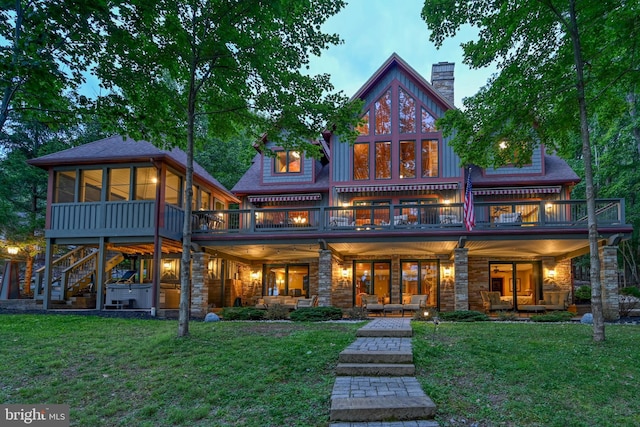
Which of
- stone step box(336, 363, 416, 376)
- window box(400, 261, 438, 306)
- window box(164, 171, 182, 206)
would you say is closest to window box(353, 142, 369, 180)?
window box(400, 261, 438, 306)

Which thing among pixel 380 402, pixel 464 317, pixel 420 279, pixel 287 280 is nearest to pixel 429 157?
pixel 420 279

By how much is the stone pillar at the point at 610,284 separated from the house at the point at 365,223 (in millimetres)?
41

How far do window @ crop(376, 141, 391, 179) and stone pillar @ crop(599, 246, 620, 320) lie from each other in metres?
8.20

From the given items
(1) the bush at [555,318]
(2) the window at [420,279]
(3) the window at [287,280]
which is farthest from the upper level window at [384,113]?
(1) the bush at [555,318]

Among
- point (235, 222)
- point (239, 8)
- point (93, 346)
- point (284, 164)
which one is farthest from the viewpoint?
point (284, 164)

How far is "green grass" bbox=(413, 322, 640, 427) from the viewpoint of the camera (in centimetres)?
A: 475

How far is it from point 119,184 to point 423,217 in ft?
39.4

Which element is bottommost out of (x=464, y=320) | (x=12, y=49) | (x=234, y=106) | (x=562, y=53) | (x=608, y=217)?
(x=464, y=320)

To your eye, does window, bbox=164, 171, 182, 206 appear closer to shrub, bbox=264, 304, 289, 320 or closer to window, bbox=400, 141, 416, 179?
shrub, bbox=264, 304, 289, 320

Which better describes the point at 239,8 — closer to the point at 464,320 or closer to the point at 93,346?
the point at 93,346

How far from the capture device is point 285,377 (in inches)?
237

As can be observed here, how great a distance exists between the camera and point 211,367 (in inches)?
257

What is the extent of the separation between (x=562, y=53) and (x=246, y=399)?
1058 cm

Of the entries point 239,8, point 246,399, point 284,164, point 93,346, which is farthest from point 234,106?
point 284,164
